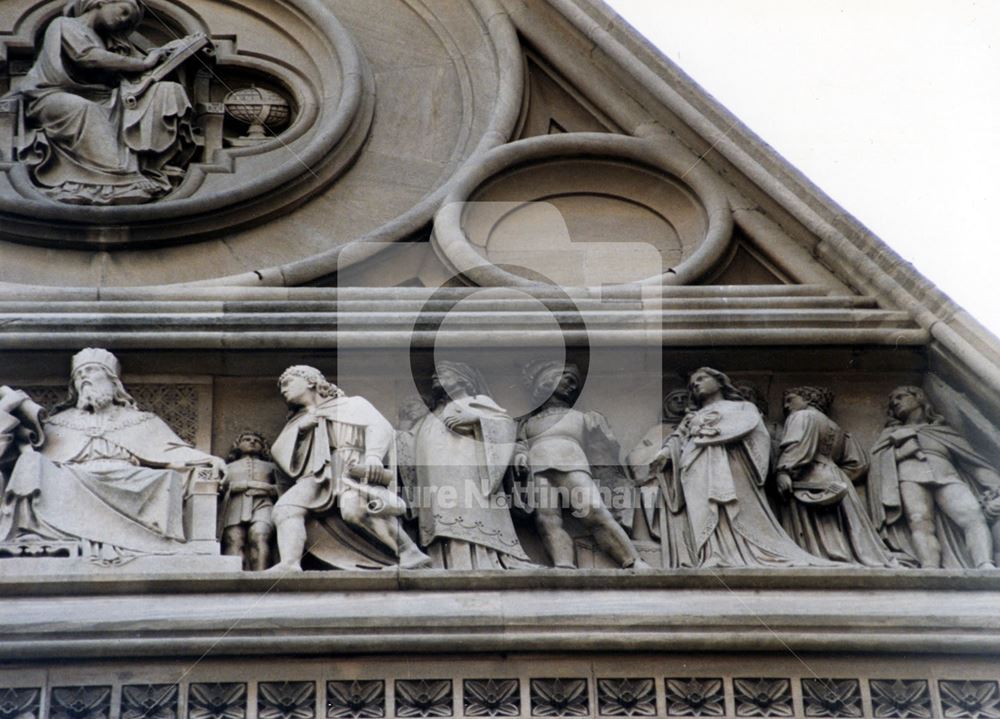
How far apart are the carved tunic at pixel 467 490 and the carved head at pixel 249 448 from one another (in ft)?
2.36

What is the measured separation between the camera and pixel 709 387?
40.3ft

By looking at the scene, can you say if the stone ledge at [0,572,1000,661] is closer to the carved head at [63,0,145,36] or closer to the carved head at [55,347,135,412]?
the carved head at [55,347,135,412]

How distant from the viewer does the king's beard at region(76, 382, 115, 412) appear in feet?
39.0

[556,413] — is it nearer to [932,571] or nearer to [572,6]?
[932,571]

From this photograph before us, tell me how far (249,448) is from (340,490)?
0.64 meters

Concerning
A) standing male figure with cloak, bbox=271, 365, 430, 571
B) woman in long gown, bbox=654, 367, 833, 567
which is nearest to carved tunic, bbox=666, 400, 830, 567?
woman in long gown, bbox=654, 367, 833, 567

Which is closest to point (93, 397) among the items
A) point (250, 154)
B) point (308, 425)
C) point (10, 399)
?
point (10, 399)

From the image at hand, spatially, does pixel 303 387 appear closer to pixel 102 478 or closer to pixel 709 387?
pixel 102 478

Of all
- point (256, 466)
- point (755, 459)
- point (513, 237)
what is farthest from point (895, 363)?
point (256, 466)

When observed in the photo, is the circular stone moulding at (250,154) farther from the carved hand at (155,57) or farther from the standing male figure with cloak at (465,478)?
the standing male figure with cloak at (465,478)

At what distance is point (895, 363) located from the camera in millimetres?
12555

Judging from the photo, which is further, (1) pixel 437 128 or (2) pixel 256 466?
(1) pixel 437 128

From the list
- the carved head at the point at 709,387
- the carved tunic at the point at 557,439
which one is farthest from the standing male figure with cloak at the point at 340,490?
the carved head at the point at 709,387

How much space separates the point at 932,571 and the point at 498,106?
3812 mm
